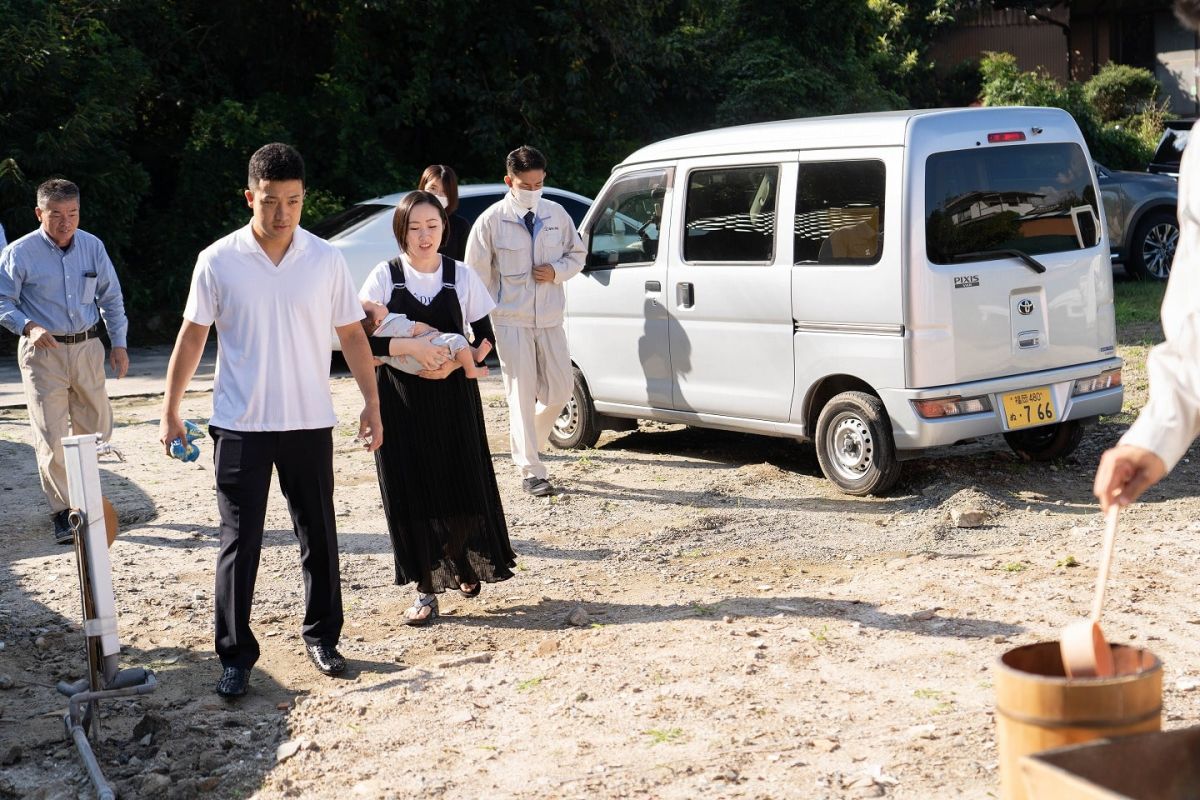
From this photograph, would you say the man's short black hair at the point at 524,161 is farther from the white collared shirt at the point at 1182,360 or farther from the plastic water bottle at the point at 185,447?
the white collared shirt at the point at 1182,360

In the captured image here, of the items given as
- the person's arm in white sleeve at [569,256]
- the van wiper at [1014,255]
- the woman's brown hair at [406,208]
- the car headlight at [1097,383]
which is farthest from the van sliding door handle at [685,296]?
the woman's brown hair at [406,208]

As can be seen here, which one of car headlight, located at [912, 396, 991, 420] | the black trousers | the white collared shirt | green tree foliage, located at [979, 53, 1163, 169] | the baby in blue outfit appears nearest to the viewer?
the white collared shirt

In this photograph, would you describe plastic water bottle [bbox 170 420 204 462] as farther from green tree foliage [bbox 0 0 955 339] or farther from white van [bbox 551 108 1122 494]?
green tree foliage [bbox 0 0 955 339]

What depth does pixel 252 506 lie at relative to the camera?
18.4ft

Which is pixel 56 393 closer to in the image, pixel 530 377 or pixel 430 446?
pixel 530 377

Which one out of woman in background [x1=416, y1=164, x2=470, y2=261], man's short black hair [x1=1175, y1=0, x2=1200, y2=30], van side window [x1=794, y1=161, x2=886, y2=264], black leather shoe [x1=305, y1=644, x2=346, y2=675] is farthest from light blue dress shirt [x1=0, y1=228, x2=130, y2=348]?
man's short black hair [x1=1175, y1=0, x2=1200, y2=30]

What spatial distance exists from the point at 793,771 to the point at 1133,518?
149 inches

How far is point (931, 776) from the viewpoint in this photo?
434 centimetres

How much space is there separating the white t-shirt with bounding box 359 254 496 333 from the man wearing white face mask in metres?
2.09

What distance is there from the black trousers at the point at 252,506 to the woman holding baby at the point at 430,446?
2.11ft

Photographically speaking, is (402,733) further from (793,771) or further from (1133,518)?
(1133,518)

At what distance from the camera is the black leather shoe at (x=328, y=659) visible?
5848mm

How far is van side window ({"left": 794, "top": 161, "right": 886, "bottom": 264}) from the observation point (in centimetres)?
792

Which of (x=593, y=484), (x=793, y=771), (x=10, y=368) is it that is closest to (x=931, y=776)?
(x=793, y=771)
